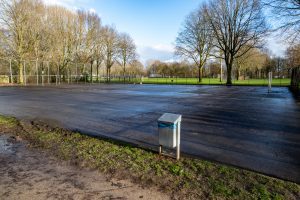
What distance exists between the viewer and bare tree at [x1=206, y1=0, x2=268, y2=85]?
31703mm

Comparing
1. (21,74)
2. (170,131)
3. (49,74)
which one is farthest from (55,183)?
(49,74)

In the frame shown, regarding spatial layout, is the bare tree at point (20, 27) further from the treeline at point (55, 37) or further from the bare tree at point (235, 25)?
the bare tree at point (235, 25)

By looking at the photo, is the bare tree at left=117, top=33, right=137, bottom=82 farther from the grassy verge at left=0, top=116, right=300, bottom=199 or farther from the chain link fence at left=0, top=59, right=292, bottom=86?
the grassy verge at left=0, top=116, right=300, bottom=199

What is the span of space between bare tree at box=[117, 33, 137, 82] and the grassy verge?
44.4 metres

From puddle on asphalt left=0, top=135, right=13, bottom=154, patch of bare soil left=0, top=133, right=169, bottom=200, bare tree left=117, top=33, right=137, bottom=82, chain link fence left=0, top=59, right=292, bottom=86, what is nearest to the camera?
patch of bare soil left=0, top=133, right=169, bottom=200

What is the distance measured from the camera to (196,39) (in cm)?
3856

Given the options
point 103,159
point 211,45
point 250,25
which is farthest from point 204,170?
point 211,45

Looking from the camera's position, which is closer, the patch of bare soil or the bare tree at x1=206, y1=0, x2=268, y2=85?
the patch of bare soil

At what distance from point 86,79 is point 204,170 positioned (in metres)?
40.0

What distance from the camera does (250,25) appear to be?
31891 mm

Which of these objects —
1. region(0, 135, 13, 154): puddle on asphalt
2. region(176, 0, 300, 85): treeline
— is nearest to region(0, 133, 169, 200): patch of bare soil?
region(0, 135, 13, 154): puddle on asphalt

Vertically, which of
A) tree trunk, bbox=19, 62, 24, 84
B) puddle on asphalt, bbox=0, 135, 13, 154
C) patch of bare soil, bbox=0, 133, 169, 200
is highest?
tree trunk, bbox=19, 62, 24, 84

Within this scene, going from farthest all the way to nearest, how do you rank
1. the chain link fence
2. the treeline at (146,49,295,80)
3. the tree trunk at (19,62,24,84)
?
the treeline at (146,49,295,80) → the chain link fence → the tree trunk at (19,62,24,84)

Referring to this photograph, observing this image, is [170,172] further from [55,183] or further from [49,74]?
[49,74]
